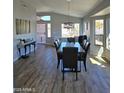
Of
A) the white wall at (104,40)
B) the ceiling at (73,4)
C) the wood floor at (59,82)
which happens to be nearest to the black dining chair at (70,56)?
the wood floor at (59,82)

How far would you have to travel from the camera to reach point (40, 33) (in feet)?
60.8

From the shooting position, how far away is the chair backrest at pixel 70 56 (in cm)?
577

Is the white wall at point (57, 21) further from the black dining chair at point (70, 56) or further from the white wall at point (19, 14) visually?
the black dining chair at point (70, 56)

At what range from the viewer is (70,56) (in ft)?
19.1

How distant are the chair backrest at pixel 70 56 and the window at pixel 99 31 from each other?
5.53m

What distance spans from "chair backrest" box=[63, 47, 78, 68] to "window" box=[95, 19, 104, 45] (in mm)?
5526

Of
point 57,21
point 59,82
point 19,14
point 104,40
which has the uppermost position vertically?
point 57,21

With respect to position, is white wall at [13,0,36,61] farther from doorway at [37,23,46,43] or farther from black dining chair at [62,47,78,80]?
doorway at [37,23,46,43]

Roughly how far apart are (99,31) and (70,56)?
6078 mm

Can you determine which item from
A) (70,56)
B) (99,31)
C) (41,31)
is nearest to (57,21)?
(41,31)

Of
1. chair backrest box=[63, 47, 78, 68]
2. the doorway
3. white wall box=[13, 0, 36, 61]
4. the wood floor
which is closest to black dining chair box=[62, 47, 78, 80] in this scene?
chair backrest box=[63, 47, 78, 68]

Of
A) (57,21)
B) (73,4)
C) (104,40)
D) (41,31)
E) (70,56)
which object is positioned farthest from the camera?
(41,31)

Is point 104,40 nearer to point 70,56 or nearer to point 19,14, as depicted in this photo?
point 19,14
